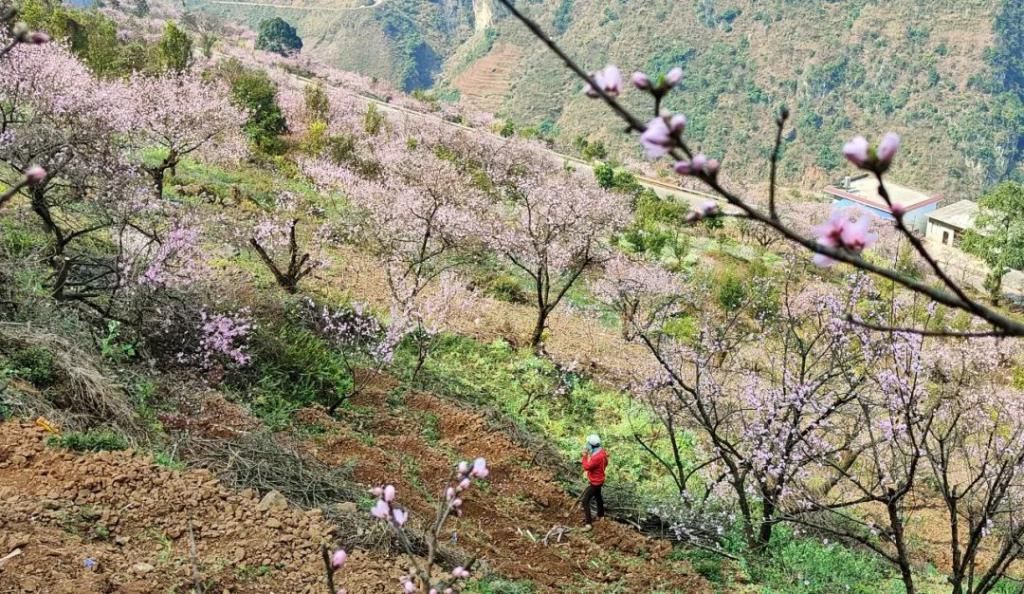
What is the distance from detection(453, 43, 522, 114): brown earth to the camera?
95.2 m

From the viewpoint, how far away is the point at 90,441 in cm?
557

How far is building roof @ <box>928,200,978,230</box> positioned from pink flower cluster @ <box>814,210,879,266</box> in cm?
5342

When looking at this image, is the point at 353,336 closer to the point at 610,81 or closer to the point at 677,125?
the point at 610,81

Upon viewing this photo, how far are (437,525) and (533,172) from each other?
32830mm

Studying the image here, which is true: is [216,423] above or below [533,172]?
below

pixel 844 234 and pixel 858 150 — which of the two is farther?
pixel 844 234

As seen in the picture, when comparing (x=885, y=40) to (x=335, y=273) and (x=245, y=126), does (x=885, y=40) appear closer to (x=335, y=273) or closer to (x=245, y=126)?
(x=245, y=126)

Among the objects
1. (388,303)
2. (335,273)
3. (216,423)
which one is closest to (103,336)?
(216,423)

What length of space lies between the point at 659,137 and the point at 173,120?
2003 cm

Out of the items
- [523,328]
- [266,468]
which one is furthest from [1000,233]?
[266,468]

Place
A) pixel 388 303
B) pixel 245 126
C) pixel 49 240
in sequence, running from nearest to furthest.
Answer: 1. pixel 49 240
2. pixel 388 303
3. pixel 245 126

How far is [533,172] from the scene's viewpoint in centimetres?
3481

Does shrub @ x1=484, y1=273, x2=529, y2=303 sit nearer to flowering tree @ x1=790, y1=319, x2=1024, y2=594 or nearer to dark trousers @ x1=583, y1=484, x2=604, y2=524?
flowering tree @ x1=790, y1=319, x2=1024, y2=594

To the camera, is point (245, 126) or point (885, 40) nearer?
point (245, 126)
